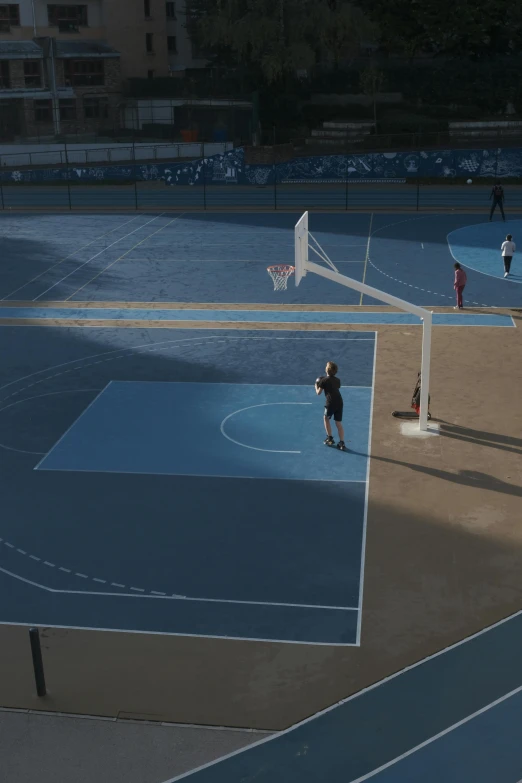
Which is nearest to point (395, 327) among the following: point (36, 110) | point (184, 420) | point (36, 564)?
point (184, 420)

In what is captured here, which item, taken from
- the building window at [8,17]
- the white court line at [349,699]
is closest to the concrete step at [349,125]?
the building window at [8,17]

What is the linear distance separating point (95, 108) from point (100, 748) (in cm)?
6182

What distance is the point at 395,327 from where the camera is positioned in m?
23.2

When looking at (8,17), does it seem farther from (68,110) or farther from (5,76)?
(68,110)

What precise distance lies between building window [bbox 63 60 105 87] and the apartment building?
0.07m

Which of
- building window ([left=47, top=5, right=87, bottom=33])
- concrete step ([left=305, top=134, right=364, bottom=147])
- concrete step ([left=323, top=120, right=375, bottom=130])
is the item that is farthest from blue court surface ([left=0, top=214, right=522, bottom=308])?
building window ([left=47, top=5, right=87, bottom=33])

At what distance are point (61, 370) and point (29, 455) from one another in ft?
15.0

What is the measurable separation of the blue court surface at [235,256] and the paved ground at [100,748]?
17129 mm

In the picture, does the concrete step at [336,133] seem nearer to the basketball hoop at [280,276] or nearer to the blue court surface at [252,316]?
the basketball hoop at [280,276]

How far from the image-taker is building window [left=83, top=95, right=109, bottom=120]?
214ft

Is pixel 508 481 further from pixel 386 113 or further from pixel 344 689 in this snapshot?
pixel 386 113

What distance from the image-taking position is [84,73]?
68.2 metres

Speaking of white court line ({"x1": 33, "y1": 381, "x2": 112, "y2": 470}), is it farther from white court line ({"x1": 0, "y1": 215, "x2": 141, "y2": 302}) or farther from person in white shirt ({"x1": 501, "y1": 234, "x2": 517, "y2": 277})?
person in white shirt ({"x1": 501, "y1": 234, "x2": 517, "y2": 277})

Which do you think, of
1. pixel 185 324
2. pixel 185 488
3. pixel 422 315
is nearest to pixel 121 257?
pixel 185 324
